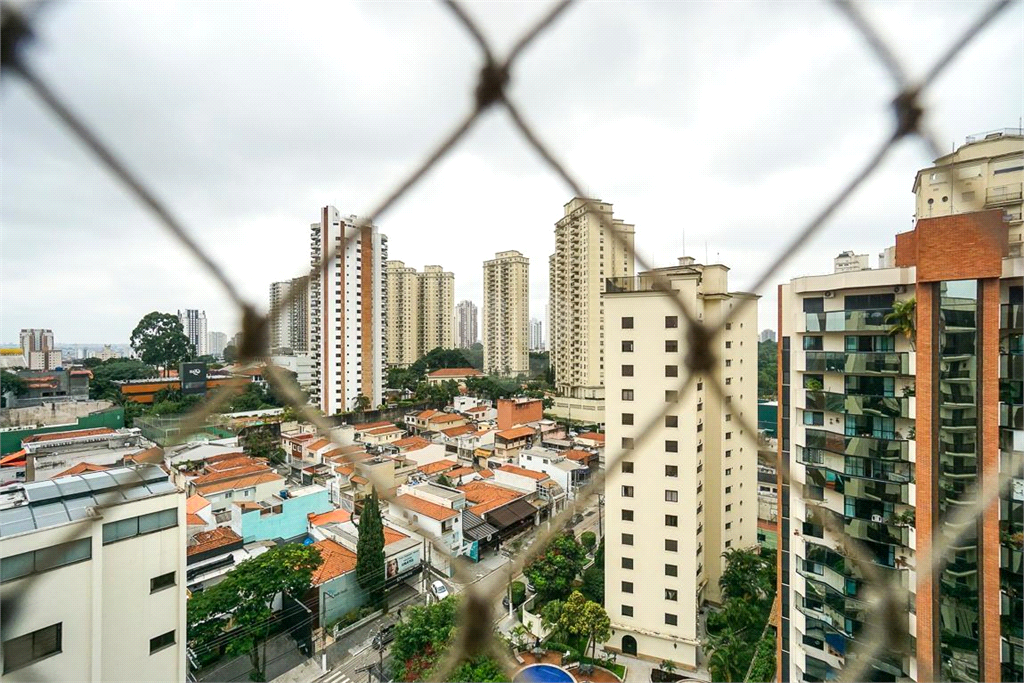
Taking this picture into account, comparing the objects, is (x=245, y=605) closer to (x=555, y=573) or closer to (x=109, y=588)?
(x=109, y=588)

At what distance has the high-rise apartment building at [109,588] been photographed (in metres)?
1.66

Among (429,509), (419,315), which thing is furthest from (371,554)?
(419,315)

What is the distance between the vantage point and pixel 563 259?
15438 mm

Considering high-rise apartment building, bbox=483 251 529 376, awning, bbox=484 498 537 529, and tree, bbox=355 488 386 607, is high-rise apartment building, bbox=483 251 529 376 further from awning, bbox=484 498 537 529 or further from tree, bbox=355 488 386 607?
tree, bbox=355 488 386 607

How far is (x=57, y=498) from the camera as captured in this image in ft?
7.84

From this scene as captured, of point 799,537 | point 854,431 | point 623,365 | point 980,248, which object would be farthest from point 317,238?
point 623,365

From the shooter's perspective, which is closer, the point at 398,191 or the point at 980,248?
the point at 398,191

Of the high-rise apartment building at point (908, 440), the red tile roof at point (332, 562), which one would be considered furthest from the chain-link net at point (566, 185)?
the red tile roof at point (332, 562)

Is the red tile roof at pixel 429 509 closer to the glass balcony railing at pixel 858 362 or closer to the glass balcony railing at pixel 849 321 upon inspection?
the glass balcony railing at pixel 858 362

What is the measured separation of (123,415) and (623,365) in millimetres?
8961

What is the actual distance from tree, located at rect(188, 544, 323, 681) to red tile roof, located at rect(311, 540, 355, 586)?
1.50ft

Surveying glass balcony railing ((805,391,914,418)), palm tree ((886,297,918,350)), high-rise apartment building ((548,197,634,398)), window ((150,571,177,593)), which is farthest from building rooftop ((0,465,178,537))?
high-rise apartment building ((548,197,634,398))

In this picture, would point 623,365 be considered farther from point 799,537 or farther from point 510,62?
point 510,62

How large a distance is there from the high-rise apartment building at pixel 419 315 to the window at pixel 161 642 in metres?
15.3
